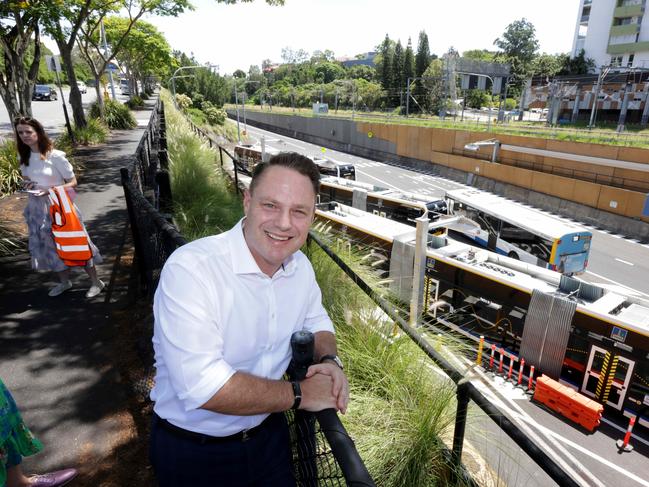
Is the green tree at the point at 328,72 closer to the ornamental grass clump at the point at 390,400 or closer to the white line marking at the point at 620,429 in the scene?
the white line marking at the point at 620,429

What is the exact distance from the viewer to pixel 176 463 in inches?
68.1

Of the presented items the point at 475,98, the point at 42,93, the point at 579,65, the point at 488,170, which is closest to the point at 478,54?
A: the point at 475,98

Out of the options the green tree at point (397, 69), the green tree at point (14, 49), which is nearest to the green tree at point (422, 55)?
the green tree at point (397, 69)

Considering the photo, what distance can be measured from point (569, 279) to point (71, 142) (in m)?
16.7

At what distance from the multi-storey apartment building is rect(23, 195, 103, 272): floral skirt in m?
71.6

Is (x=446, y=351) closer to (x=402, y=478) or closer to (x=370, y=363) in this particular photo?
(x=370, y=363)

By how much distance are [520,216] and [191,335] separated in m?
16.5

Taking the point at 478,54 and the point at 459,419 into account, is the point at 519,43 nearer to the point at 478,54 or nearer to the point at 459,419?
the point at 478,54

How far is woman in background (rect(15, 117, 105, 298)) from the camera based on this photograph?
15.1 feet

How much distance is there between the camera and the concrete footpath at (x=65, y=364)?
3.02 metres

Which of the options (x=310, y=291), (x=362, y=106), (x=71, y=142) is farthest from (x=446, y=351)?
(x=362, y=106)


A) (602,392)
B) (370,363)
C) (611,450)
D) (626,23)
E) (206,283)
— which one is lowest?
(611,450)

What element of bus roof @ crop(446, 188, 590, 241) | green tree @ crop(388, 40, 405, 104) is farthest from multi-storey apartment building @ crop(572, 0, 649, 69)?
bus roof @ crop(446, 188, 590, 241)

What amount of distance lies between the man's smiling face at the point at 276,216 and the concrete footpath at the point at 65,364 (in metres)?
2.23
